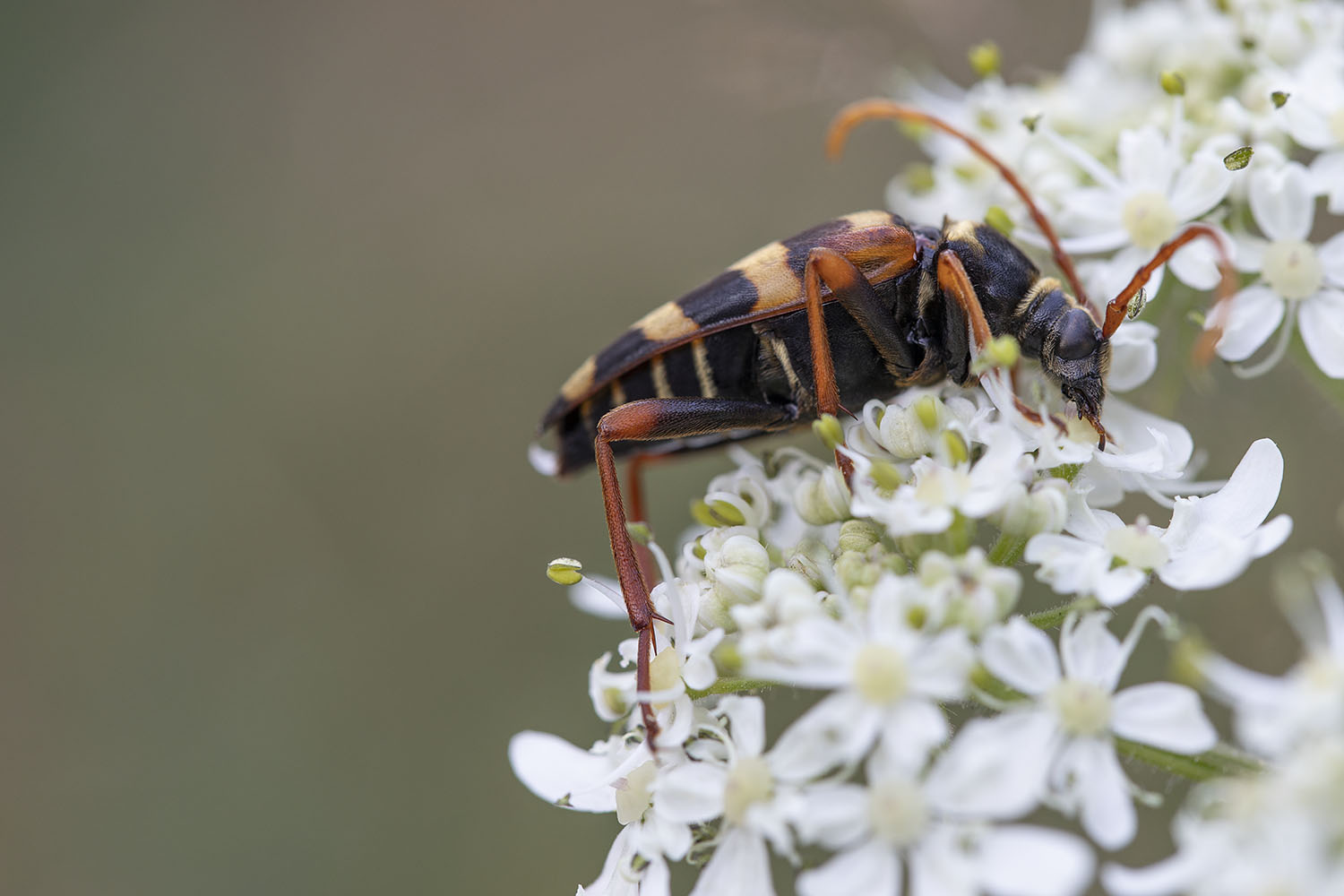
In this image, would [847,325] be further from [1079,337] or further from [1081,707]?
[1081,707]

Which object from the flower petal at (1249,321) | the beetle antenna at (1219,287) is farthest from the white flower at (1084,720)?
the flower petal at (1249,321)

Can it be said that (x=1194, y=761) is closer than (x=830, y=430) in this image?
Yes

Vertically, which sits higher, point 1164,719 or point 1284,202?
point 1284,202

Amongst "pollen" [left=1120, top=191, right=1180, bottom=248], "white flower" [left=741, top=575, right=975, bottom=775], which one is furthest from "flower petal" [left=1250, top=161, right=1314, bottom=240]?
"white flower" [left=741, top=575, right=975, bottom=775]

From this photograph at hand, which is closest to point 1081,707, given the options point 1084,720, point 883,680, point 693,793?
point 1084,720

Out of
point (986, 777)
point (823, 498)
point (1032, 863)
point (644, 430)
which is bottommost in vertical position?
point (1032, 863)

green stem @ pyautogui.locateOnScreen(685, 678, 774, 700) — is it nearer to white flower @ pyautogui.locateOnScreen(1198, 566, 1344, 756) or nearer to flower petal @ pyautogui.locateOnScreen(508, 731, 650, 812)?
flower petal @ pyautogui.locateOnScreen(508, 731, 650, 812)
